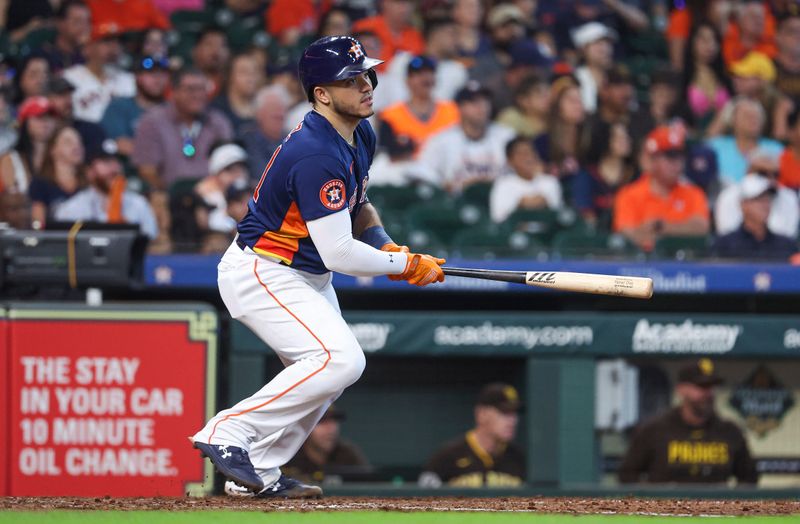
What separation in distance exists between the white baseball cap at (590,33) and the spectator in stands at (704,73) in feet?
2.44

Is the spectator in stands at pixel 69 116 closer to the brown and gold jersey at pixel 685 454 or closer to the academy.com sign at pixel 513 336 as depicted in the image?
the academy.com sign at pixel 513 336

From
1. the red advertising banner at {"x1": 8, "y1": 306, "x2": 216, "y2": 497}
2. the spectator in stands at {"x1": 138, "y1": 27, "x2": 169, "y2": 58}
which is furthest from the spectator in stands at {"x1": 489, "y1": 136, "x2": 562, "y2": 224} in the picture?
the red advertising banner at {"x1": 8, "y1": 306, "x2": 216, "y2": 497}

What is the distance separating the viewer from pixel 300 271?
5.02 meters

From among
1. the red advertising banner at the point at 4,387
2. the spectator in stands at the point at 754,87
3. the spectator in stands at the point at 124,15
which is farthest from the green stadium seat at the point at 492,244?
the spectator in stands at the point at 124,15

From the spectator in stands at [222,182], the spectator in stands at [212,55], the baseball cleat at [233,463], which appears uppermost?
the spectator in stands at [212,55]

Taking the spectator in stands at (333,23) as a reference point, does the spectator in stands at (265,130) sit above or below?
below

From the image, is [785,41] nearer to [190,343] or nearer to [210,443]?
[190,343]

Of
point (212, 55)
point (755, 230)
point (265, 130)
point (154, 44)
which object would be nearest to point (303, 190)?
point (265, 130)

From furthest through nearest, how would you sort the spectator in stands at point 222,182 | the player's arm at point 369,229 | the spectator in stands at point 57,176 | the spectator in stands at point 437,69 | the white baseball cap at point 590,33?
1. the white baseball cap at point 590,33
2. the spectator in stands at point 437,69
3. the spectator in stands at point 57,176
4. the spectator in stands at point 222,182
5. the player's arm at point 369,229

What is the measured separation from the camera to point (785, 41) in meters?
11.4

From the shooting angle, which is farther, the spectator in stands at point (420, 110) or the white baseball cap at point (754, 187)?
the spectator in stands at point (420, 110)

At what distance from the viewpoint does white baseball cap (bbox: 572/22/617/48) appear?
10.8m

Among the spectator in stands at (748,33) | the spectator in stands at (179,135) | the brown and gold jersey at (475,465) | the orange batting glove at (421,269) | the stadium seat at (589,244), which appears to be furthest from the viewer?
the spectator in stands at (748,33)

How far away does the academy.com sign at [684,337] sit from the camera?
784cm
